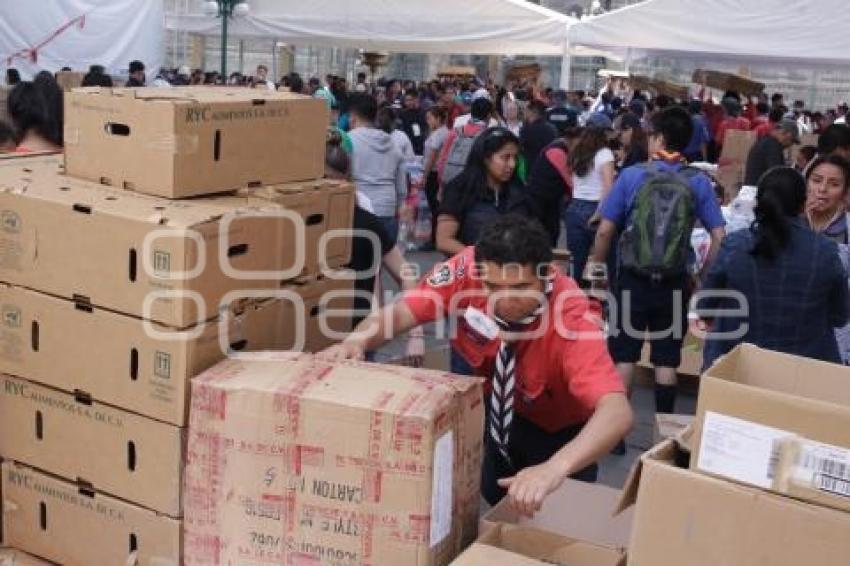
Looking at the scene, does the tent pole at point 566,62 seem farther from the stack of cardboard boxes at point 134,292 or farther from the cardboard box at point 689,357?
the stack of cardboard boxes at point 134,292

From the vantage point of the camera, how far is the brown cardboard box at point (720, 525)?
163 cm

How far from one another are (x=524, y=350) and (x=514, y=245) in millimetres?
332

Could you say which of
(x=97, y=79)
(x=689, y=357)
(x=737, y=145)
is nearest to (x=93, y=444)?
(x=689, y=357)

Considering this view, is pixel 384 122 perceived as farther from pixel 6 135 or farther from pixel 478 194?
pixel 6 135

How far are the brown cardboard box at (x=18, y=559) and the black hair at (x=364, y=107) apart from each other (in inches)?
170

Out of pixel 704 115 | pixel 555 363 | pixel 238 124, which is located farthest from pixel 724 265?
pixel 704 115

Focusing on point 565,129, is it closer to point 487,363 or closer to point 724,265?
point 724,265

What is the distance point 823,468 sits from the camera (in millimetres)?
1636

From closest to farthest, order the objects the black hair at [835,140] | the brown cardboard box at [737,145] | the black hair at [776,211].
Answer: the black hair at [776,211] < the black hair at [835,140] < the brown cardboard box at [737,145]

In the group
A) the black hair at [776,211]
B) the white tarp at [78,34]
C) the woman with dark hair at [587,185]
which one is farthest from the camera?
the white tarp at [78,34]

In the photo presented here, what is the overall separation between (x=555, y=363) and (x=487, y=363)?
23 centimetres

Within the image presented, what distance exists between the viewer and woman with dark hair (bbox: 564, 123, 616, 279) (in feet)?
21.9

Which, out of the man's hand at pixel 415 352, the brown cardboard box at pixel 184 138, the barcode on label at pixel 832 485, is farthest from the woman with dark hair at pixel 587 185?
the barcode on label at pixel 832 485

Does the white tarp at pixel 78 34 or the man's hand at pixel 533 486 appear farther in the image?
the white tarp at pixel 78 34
